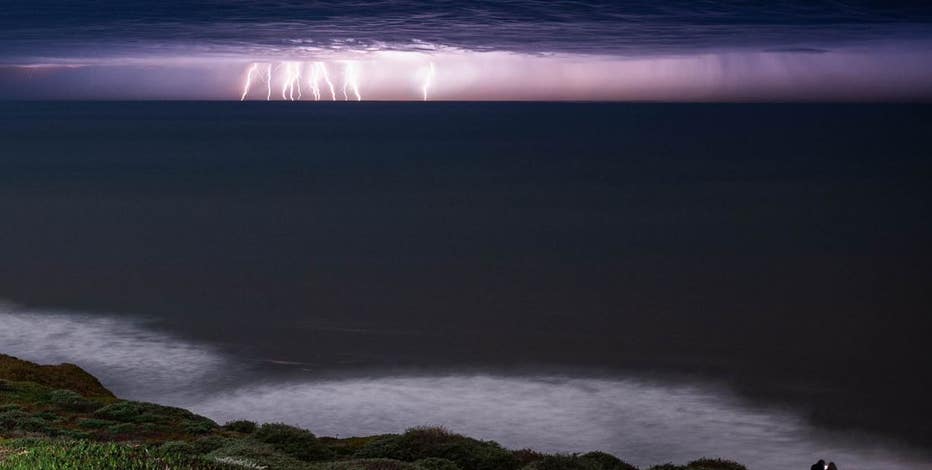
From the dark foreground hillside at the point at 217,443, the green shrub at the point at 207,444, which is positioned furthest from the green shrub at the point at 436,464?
the green shrub at the point at 207,444

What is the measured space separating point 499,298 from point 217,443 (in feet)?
83.4

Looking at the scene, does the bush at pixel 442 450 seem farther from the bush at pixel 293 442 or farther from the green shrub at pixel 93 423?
the green shrub at pixel 93 423

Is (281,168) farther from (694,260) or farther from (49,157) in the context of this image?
(694,260)

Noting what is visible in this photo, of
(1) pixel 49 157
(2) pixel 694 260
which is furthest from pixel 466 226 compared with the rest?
(1) pixel 49 157

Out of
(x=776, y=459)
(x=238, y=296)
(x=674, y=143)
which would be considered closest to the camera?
(x=776, y=459)

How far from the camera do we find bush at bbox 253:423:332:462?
1978cm

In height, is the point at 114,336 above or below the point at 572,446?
below

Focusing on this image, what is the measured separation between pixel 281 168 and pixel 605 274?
71.7 metres

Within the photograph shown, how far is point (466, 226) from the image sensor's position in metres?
68.3

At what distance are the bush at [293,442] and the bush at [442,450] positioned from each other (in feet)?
2.49

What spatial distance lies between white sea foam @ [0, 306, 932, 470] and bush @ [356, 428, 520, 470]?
21.9ft

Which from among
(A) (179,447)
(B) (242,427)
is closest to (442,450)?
(A) (179,447)

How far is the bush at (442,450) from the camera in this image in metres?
19.4

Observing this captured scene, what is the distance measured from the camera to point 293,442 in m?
20.2
